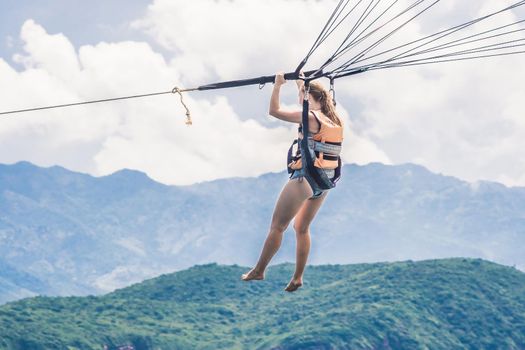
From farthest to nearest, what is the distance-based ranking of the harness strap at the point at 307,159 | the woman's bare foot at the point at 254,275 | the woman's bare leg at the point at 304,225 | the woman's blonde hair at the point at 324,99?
the woman's bare foot at the point at 254,275 < the woman's bare leg at the point at 304,225 < the woman's blonde hair at the point at 324,99 < the harness strap at the point at 307,159

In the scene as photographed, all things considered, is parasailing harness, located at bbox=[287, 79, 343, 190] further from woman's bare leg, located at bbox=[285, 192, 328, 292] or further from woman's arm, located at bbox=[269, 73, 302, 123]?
woman's bare leg, located at bbox=[285, 192, 328, 292]

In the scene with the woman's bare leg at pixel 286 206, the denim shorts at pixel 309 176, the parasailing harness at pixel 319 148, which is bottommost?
the woman's bare leg at pixel 286 206

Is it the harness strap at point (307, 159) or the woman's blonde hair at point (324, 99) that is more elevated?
the woman's blonde hair at point (324, 99)

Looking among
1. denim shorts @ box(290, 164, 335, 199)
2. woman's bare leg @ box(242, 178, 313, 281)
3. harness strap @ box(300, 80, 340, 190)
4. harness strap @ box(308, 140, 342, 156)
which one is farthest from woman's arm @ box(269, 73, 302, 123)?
woman's bare leg @ box(242, 178, 313, 281)

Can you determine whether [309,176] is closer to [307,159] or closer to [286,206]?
[307,159]

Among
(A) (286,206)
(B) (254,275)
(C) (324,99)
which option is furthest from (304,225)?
(C) (324,99)

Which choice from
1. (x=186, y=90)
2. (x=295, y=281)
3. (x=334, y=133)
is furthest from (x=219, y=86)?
(x=295, y=281)

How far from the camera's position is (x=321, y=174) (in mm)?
13617

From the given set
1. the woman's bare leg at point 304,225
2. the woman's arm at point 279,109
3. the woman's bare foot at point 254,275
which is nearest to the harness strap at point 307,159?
the woman's arm at point 279,109

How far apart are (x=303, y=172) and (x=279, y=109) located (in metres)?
0.90

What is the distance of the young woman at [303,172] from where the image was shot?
13539mm

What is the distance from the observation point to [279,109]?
13.6m

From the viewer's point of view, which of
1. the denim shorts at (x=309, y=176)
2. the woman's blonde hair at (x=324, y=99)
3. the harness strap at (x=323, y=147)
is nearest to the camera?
the harness strap at (x=323, y=147)

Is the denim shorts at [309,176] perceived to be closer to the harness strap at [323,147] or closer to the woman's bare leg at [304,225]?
the harness strap at [323,147]
